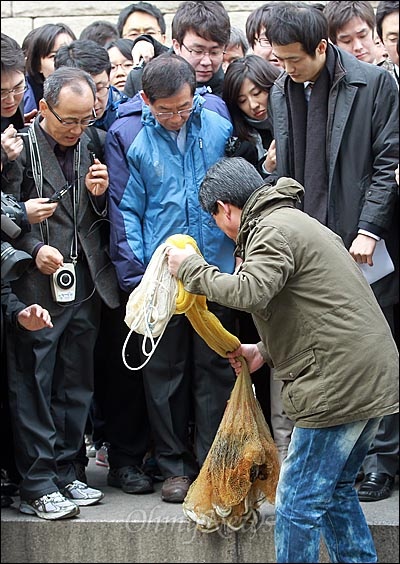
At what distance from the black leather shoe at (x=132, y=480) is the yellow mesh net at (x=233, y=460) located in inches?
17.6

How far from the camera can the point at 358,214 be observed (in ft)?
15.6

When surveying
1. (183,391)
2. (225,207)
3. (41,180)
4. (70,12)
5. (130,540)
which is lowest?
(130,540)

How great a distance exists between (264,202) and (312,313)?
16.8 inches

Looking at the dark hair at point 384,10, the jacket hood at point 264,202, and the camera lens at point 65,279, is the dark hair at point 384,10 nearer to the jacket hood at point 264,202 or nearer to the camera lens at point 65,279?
the jacket hood at point 264,202

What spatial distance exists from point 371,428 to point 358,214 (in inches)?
46.3

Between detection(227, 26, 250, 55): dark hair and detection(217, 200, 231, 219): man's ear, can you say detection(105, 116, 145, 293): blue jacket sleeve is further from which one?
detection(227, 26, 250, 55): dark hair

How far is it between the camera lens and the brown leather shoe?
98cm

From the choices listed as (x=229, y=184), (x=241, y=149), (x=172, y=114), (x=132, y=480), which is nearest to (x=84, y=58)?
(x=172, y=114)

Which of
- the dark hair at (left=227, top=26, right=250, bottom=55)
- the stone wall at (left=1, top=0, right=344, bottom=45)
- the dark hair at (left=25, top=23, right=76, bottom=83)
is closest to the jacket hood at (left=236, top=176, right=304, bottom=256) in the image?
the dark hair at (left=25, top=23, right=76, bottom=83)

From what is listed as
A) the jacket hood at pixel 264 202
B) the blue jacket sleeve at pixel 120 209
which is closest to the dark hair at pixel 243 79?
the blue jacket sleeve at pixel 120 209

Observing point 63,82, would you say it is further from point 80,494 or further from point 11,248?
point 80,494

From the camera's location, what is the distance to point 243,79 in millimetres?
5137

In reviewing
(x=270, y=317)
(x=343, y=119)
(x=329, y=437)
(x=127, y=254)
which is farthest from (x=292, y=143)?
(x=329, y=437)

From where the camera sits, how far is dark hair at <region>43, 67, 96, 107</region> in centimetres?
468
